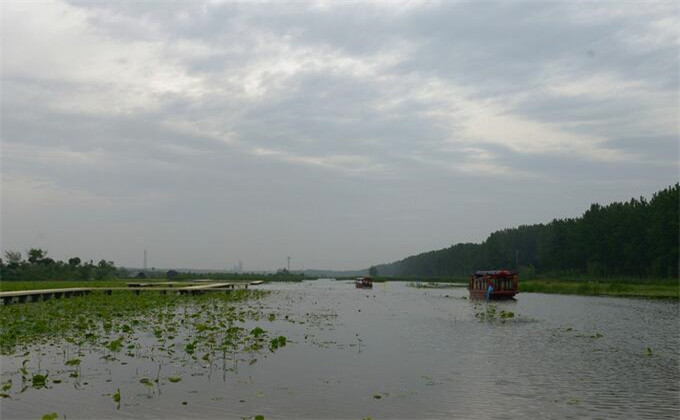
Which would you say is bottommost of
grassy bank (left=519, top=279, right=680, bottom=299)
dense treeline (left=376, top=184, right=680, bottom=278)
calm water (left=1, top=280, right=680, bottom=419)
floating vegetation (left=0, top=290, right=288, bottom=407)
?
grassy bank (left=519, top=279, right=680, bottom=299)

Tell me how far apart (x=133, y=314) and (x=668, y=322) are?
109 ft

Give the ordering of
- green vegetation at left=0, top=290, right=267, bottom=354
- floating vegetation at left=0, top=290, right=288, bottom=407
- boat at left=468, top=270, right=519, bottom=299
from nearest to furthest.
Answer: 1. floating vegetation at left=0, top=290, right=288, bottom=407
2. green vegetation at left=0, top=290, right=267, bottom=354
3. boat at left=468, top=270, right=519, bottom=299

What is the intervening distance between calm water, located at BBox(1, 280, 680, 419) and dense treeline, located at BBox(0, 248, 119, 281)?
3338 inches

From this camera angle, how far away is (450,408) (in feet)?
47.0

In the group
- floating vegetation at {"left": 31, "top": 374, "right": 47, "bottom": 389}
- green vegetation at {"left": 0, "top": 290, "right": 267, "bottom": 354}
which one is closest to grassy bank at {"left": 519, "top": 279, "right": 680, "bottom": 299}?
green vegetation at {"left": 0, "top": 290, "right": 267, "bottom": 354}

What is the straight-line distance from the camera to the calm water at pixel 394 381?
13.9 m

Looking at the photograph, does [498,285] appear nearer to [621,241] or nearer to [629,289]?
[629,289]

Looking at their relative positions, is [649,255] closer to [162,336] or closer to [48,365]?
[162,336]

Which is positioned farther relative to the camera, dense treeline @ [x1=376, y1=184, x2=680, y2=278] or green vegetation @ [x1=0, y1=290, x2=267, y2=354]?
dense treeline @ [x1=376, y1=184, x2=680, y2=278]

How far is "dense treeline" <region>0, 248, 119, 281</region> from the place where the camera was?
97.2 meters

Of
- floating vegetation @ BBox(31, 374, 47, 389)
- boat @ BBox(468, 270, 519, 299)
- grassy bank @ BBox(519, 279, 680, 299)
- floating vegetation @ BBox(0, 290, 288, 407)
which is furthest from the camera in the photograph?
grassy bank @ BBox(519, 279, 680, 299)

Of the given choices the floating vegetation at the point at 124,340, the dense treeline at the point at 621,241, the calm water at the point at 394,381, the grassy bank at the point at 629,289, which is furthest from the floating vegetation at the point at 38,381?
the dense treeline at the point at 621,241

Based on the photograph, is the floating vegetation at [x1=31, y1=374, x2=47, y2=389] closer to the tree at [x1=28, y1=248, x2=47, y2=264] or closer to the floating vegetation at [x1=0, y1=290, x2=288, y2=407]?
the floating vegetation at [x1=0, y1=290, x2=288, y2=407]

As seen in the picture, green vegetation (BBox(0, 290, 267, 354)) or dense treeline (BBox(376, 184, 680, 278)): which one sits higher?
dense treeline (BBox(376, 184, 680, 278))
